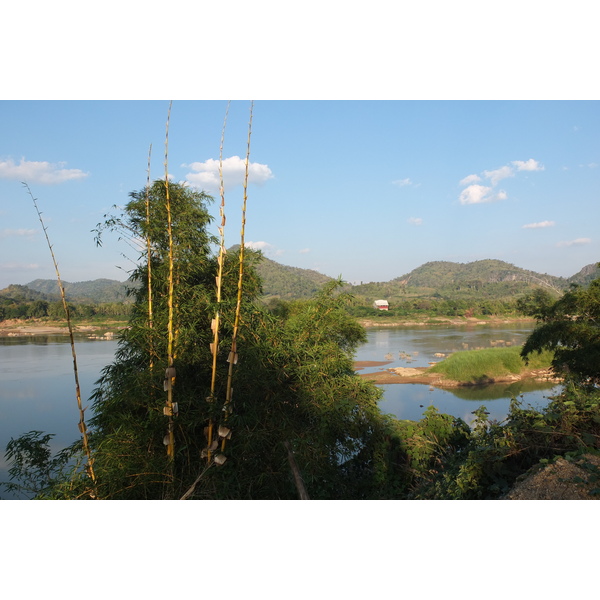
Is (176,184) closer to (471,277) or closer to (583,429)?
(583,429)

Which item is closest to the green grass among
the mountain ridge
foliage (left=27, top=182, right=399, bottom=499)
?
the mountain ridge

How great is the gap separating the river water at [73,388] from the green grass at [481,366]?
1.25ft

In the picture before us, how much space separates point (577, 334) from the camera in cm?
480

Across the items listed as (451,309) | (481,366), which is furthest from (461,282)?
(481,366)

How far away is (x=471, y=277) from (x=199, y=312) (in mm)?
48784

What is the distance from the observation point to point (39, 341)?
10.6 metres

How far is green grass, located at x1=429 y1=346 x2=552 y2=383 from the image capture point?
8.80 metres

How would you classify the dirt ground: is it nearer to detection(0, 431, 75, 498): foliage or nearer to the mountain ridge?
detection(0, 431, 75, 498): foliage

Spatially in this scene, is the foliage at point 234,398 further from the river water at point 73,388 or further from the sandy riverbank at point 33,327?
the sandy riverbank at point 33,327

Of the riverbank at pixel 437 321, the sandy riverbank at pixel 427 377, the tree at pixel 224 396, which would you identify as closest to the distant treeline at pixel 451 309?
the riverbank at pixel 437 321

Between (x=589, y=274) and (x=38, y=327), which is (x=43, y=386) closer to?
(x=38, y=327)

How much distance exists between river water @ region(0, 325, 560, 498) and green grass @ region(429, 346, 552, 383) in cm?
38

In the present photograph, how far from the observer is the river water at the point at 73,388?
4832 millimetres

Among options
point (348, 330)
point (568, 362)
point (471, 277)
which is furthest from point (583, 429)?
point (471, 277)
